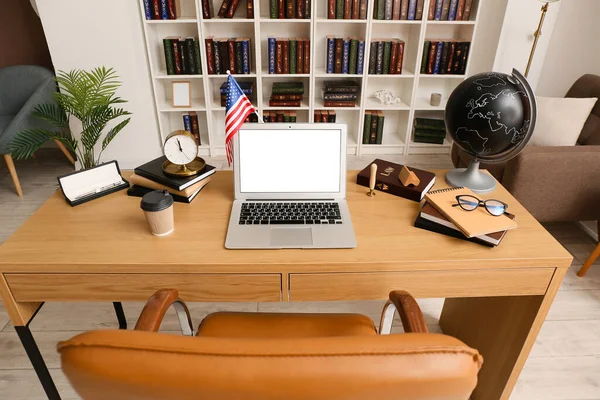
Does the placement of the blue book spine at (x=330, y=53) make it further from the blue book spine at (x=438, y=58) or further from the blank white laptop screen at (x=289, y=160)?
the blank white laptop screen at (x=289, y=160)

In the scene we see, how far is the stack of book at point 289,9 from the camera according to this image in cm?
316

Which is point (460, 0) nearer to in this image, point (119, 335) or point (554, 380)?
point (554, 380)

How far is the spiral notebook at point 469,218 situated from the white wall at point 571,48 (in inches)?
116

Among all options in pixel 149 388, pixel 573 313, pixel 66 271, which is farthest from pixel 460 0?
pixel 149 388

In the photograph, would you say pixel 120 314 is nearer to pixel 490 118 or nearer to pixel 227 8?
pixel 490 118

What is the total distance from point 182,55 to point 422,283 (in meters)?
2.86

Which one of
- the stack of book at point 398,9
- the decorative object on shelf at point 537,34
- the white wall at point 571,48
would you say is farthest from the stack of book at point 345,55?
the white wall at point 571,48

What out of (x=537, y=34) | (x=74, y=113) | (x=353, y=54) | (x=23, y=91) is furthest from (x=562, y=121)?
(x=23, y=91)

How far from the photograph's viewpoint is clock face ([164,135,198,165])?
134 cm

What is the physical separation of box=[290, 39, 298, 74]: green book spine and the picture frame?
903mm

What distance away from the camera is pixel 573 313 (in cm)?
198

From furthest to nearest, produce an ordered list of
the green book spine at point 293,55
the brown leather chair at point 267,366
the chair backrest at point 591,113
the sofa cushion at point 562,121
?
the green book spine at point 293,55 → the chair backrest at point 591,113 → the sofa cushion at point 562,121 → the brown leather chair at point 267,366

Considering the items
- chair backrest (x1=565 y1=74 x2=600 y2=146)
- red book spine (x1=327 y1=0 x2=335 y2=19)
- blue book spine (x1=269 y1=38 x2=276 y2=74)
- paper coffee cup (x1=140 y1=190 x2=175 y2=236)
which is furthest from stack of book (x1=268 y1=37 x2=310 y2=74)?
paper coffee cup (x1=140 y1=190 x2=175 y2=236)

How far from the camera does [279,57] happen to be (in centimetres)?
337
